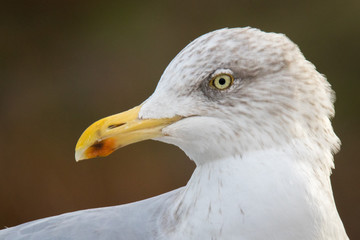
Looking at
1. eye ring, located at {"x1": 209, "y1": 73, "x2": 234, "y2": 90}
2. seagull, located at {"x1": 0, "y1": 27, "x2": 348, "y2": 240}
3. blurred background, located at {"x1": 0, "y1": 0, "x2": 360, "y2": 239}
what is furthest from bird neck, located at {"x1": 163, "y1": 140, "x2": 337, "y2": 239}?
blurred background, located at {"x1": 0, "y1": 0, "x2": 360, "y2": 239}

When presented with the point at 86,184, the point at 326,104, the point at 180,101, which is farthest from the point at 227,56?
the point at 86,184

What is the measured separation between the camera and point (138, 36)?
2916 millimetres

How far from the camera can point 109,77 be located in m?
2.95

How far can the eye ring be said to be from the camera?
106 centimetres

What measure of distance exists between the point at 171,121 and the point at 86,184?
2.05 metres

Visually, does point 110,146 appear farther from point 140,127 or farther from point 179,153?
point 179,153

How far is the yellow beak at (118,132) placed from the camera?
1.07 m

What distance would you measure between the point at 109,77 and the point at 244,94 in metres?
1.94

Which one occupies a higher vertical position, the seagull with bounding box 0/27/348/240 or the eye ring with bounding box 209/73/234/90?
the eye ring with bounding box 209/73/234/90

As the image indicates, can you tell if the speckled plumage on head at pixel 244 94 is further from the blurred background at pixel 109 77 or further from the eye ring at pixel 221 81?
the blurred background at pixel 109 77

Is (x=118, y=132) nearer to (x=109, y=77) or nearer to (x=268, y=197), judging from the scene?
(x=268, y=197)

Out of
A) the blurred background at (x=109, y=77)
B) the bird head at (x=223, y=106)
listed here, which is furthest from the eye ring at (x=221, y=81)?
the blurred background at (x=109, y=77)

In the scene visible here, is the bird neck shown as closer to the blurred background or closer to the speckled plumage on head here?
the speckled plumage on head

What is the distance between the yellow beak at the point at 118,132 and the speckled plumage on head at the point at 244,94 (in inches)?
0.8
